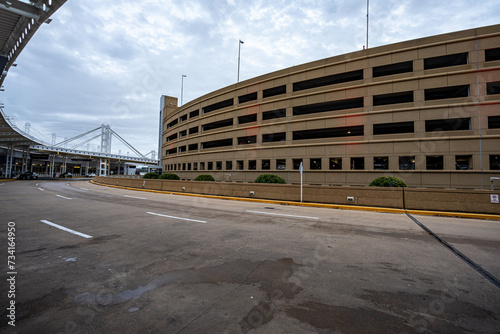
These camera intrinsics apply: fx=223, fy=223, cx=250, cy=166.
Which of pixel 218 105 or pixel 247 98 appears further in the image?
pixel 218 105

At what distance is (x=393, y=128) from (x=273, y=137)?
12.0m

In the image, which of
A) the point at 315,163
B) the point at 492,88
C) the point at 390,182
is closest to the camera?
the point at 390,182

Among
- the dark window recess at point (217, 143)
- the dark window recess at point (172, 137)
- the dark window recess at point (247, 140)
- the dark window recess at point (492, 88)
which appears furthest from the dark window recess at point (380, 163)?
the dark window recess at point (172, 137)

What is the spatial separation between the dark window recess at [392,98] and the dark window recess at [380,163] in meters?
5.47

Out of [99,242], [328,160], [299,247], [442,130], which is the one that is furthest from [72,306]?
[442,130]

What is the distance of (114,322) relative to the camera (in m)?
2.49

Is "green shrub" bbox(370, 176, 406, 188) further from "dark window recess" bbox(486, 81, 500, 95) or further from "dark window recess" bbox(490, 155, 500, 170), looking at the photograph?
"dark window recess" bbox(486, 81, 500, 95)

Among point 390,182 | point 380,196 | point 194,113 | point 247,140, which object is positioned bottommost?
point 380,196

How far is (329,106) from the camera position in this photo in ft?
77.7

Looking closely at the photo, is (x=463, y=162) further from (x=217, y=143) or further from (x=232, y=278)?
(x=217, y=143)

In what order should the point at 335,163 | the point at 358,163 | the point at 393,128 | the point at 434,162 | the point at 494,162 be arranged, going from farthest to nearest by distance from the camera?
the point at 335,163 → the point at 358,163 → the point at 393,128 → the point at 434,162 → the point at 494,162

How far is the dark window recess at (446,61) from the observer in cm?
1872

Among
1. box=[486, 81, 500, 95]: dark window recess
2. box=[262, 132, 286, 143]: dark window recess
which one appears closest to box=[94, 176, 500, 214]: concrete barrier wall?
box=[262, 132, 286, 143]: dark window recess

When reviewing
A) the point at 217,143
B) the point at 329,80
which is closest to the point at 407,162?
the point at 329,80
